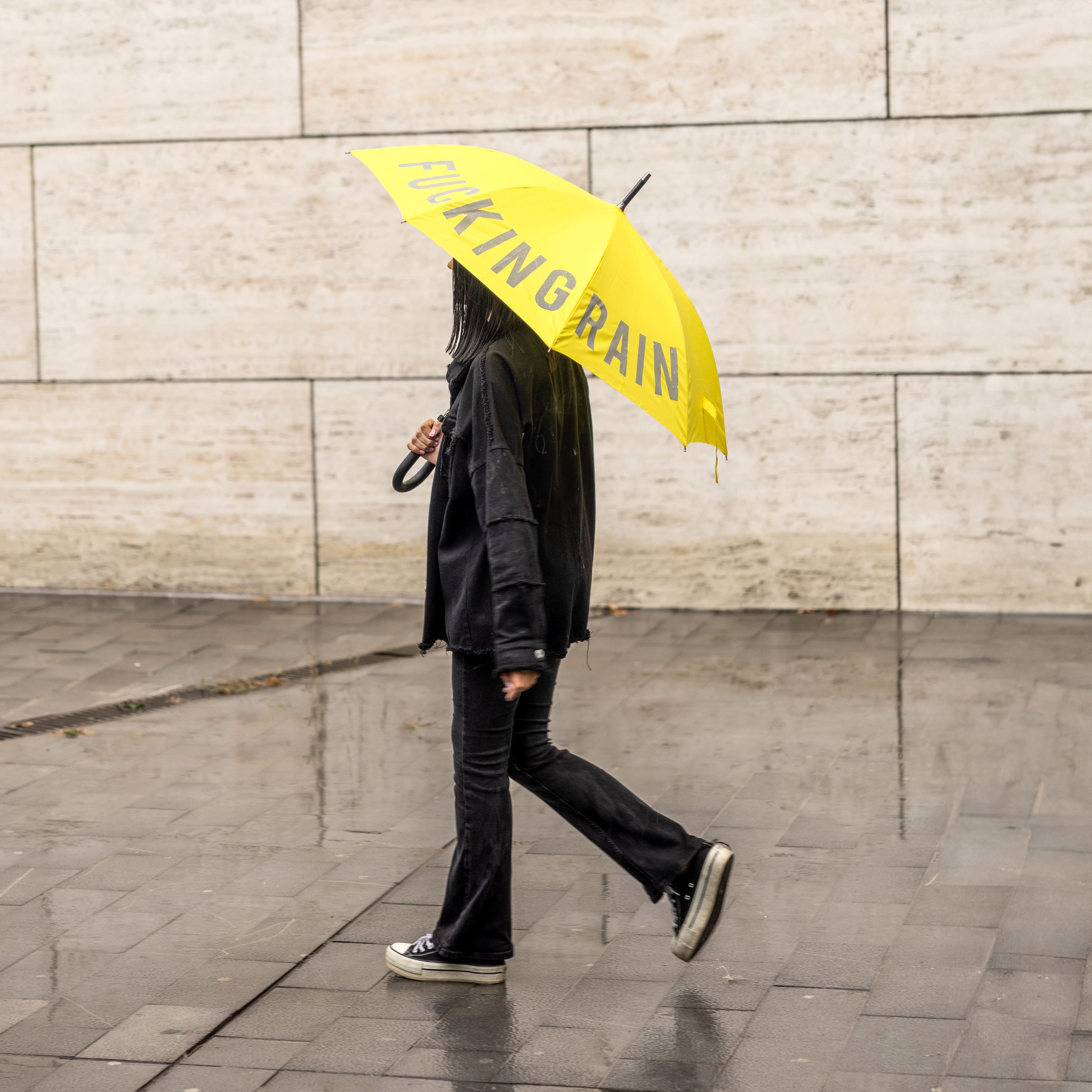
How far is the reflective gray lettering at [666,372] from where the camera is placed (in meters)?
3.79

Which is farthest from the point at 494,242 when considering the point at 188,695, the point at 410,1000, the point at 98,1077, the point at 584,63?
the point at 584,63

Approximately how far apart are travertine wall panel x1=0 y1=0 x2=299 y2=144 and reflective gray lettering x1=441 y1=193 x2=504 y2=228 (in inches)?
225

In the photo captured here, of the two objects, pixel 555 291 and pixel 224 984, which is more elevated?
pixel 555 291

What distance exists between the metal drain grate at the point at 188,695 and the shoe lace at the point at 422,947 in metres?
3.02

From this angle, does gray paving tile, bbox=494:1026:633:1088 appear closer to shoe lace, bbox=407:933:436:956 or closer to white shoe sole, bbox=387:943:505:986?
white shoe sole, bbox=387:943:505:986

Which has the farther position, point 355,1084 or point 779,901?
point 779,901

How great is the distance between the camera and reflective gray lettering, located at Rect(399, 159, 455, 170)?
13.2ft

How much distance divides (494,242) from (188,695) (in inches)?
162

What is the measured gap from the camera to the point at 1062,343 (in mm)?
8555

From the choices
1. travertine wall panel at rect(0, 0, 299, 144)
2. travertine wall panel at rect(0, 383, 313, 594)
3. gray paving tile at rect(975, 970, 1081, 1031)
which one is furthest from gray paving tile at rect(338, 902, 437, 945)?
travertine wall panel at rect(0, 0, 299, 144)

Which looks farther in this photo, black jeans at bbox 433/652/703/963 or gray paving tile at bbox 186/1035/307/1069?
black jeans at bbox 433/652/703/963

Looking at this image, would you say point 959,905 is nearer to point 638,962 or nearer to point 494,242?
point 638,962

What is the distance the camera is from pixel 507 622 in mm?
3773

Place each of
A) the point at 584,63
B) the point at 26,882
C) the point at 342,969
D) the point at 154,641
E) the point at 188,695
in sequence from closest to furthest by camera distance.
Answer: the point at 342,969 < the point at 26,882 < the point at 188,695 < the point at 154,641 < the point at 584,63
